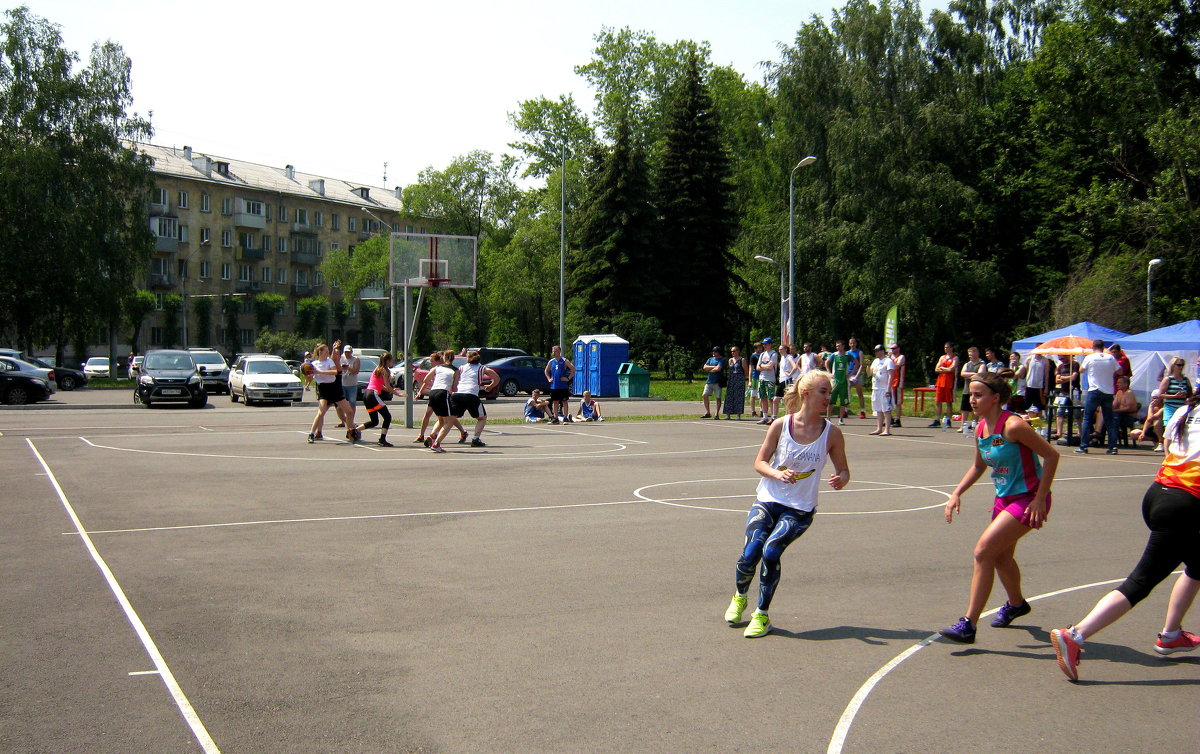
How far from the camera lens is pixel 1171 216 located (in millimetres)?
38375

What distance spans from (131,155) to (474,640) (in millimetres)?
52778

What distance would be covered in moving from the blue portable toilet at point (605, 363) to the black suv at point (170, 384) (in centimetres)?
1358

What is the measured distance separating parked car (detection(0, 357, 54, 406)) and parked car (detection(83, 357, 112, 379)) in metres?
35.0

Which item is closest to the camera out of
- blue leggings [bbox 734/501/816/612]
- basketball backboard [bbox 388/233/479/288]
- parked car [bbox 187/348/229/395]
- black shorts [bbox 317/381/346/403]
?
blue leggings [bbox 734/501/816/612]

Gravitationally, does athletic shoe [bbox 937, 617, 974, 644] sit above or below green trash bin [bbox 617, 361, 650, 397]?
below

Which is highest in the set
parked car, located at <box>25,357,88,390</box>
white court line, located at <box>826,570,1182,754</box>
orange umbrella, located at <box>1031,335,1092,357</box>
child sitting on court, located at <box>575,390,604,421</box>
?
orange umbrella, located at <box>1031,335,1092,357</box>

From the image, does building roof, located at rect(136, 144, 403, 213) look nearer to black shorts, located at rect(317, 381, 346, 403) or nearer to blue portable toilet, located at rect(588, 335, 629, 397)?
blue portable toilet, located at rect(588, 335, 629, 397)

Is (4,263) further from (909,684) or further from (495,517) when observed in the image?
(909,684)

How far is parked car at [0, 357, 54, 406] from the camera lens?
34.4 m

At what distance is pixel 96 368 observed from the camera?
71375 mm

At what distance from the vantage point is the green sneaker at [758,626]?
6207 millimetres

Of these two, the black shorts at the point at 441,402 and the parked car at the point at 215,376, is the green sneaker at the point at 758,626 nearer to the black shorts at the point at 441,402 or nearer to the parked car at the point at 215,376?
the black shorts at the point at 441,402

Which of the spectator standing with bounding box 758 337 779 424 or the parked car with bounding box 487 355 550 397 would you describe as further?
the parked car with bounding box 487 355 550 397

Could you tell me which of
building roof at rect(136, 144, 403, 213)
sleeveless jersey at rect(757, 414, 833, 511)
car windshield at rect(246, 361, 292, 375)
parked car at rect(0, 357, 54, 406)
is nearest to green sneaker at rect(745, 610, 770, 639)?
sleeveless jersey at rect(757, 414, 833, 511)
